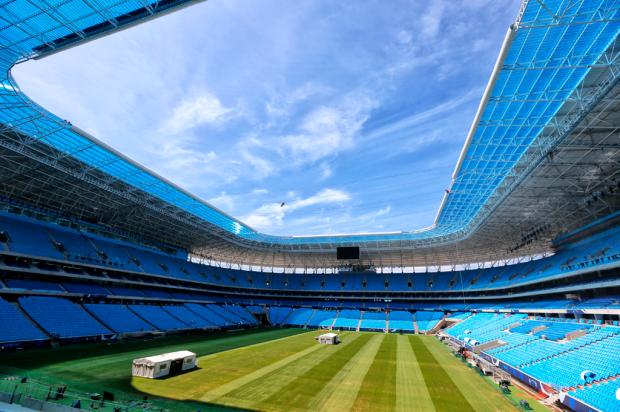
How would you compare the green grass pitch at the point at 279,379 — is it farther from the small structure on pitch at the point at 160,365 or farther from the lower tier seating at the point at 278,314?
the lower tier seating at the point at 278,314

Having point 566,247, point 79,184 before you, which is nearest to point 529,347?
point 566,247

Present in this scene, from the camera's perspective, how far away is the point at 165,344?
28828mm

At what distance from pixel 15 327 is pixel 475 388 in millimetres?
31837

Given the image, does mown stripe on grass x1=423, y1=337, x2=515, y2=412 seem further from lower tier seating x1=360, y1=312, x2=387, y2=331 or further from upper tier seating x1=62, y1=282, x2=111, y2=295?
upper tier seating x1=62, y1=282, x2=111, y2=295

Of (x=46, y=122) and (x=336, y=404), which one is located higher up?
(x=46, y=122)

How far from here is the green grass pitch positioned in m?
14.2

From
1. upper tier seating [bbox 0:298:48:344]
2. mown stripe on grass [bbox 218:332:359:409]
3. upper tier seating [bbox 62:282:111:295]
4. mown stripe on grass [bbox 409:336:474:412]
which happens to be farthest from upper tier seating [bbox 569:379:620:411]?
upper tier seating [bbox 62:282:111:295]

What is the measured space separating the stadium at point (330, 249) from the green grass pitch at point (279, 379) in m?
0.17

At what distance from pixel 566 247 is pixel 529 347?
2397 centimetres

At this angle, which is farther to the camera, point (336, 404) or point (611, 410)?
point (336, 404)

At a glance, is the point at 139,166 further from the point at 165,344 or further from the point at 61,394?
the point at 61,394

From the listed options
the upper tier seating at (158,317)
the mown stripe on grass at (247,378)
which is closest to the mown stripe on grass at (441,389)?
the mown stripe on grass at (247,378)

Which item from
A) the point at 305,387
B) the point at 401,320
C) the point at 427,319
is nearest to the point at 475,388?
the point at 305,387

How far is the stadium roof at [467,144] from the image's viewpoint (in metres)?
13.9
